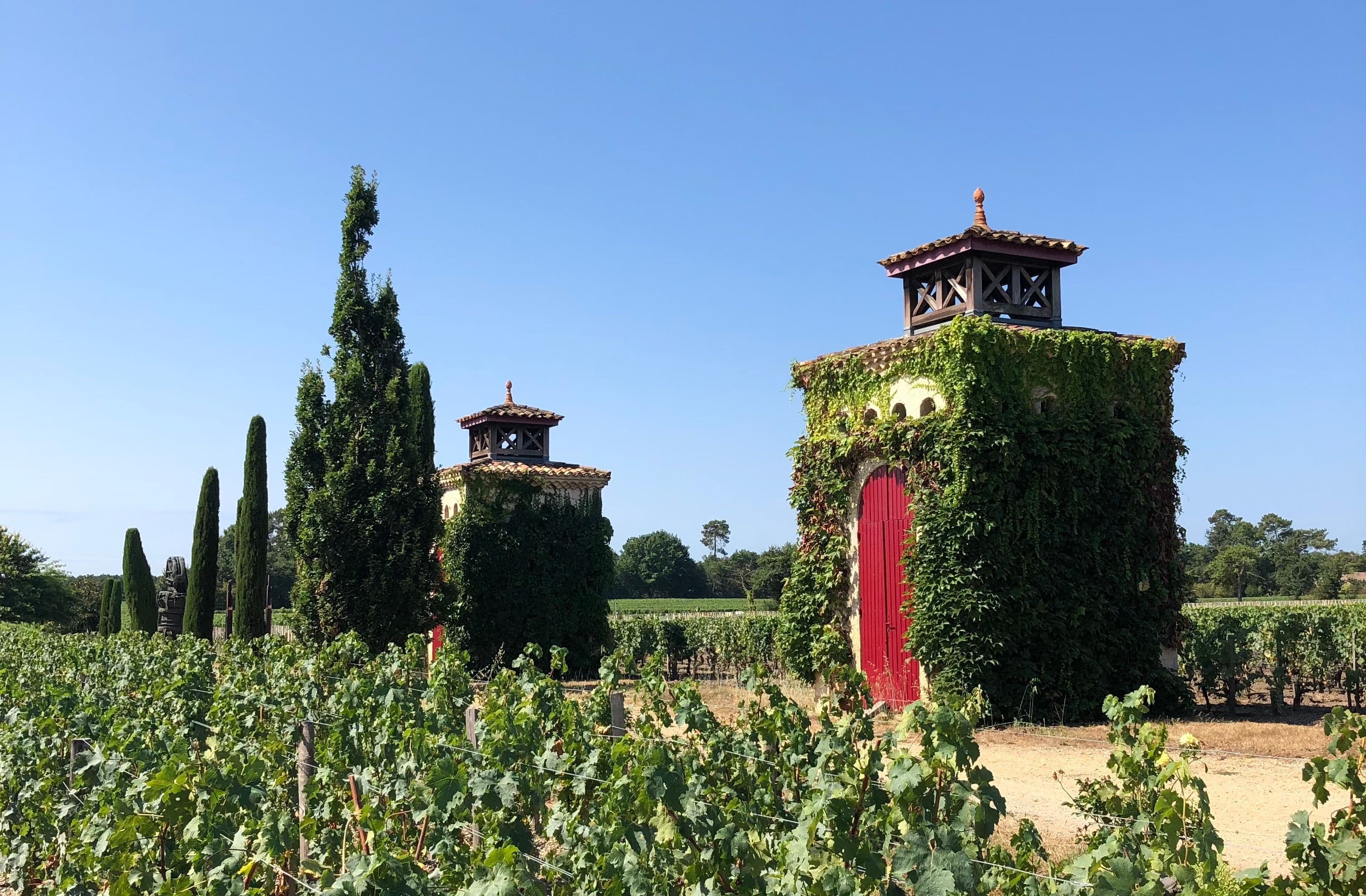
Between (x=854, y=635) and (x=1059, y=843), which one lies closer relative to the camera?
(x=1059, y=843)

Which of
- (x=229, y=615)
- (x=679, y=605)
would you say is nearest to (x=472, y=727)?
(x=229, y=615)

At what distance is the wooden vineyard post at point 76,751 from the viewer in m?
6.42

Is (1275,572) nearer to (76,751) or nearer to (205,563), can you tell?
(205,563)

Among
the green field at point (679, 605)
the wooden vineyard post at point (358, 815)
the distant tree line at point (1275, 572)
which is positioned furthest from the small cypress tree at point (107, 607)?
the distant tree line at point (1275, 572)

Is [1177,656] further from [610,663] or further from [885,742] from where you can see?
[885,742]

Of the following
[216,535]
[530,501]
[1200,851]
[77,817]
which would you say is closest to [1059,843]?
[1200,851]

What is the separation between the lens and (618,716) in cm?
660

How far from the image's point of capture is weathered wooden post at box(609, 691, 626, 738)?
6.55 metres

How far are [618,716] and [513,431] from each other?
17879mm

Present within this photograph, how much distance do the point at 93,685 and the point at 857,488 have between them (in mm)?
9439

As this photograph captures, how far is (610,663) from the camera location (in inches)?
279

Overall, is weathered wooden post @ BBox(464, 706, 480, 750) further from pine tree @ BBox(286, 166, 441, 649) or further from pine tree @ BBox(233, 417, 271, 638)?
pine tree @ BBox(233, 417, 271, 638)

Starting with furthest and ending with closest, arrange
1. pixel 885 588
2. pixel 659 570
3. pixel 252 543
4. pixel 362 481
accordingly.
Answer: pixel 659 570 → pixel 252 543 → pixel 362 481 → pixel 885 588

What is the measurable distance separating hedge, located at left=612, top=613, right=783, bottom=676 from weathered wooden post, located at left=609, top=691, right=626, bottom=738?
16.0 m
